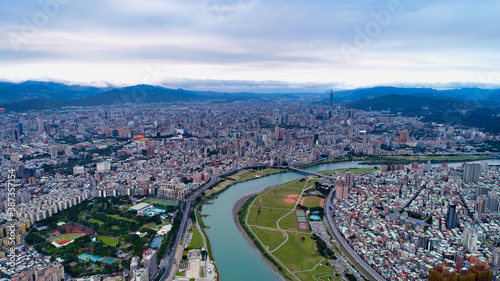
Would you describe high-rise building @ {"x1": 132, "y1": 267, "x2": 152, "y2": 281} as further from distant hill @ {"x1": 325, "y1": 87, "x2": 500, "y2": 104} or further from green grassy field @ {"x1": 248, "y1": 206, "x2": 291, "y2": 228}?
distant hill @ {"x1": 325, "y1": 87, "x2": 500, "y2": 104}

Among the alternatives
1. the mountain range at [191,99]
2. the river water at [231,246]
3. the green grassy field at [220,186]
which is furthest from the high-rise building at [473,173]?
the mountain range at [191,99]

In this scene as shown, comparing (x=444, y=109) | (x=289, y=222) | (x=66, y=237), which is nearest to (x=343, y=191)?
(x=289, y=222)

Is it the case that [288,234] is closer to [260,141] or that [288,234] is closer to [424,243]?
[424,243]

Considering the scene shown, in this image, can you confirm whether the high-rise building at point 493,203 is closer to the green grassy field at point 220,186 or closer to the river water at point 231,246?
the river water at point 231,246

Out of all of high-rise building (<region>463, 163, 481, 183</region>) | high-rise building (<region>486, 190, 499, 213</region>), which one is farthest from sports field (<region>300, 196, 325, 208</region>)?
high-rise building (<region>463, 163, 481, 183</region>)

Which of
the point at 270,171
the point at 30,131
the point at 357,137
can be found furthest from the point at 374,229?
the point at 30,131

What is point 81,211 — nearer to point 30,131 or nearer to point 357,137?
point 30,131
